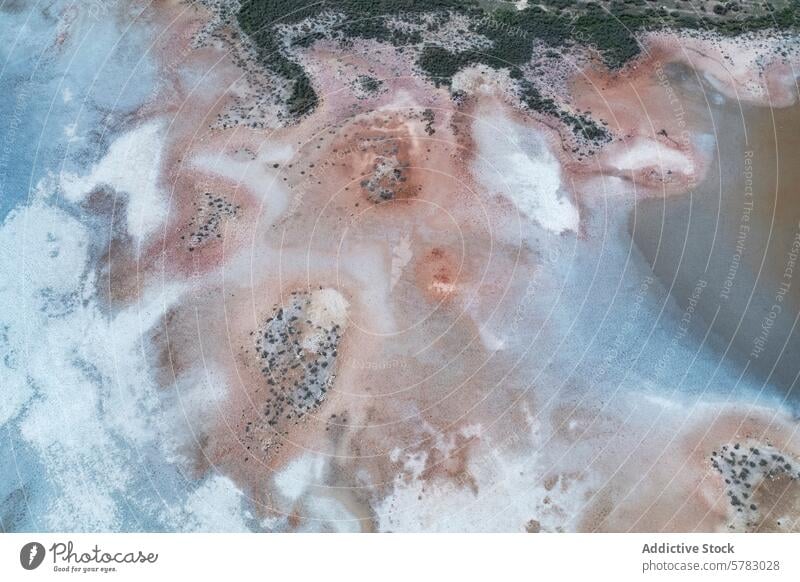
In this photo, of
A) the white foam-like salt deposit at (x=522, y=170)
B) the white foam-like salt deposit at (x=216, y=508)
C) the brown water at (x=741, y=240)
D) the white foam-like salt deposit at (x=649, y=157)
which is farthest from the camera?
the white foam-like salt deposit at (x=649, y=157)

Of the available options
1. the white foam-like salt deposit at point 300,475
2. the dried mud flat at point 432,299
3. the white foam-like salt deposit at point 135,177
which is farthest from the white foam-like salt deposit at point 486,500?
the white foam-like salt deposit at point 135,177

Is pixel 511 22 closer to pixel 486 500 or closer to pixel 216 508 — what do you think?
pixel 486 500

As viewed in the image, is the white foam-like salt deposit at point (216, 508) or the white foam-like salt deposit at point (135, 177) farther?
the white foam-like salt deposit at point (135, 177)

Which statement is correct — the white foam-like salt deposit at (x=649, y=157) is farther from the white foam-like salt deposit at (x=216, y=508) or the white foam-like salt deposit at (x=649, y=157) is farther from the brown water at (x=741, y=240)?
the white foam-like salt deposit at (x=216, y=508)

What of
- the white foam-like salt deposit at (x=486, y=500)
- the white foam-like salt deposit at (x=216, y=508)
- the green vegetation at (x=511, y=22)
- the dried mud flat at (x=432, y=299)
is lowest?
the white foam-like salt deposit at (x=216, y=508)

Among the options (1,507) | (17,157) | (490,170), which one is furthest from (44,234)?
(490,170)

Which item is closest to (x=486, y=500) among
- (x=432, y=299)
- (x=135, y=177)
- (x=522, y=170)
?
(x=432, y=299)
